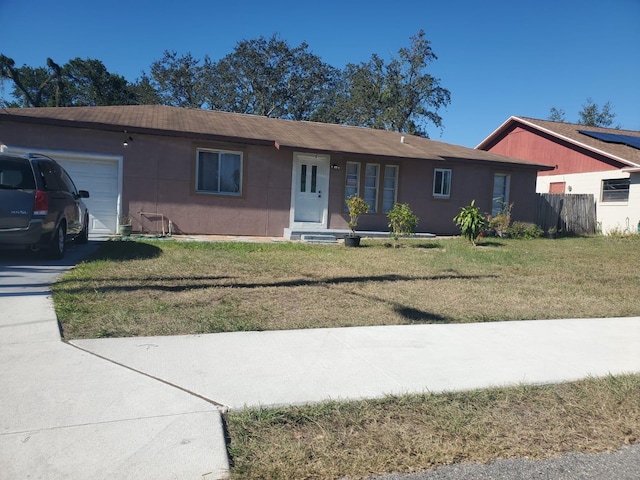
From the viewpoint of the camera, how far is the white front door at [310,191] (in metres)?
15.9

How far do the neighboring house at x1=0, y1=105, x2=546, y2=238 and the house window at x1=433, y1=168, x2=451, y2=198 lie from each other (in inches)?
1.4

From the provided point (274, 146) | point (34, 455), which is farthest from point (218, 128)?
point (34, 455)

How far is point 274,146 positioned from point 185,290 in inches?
333

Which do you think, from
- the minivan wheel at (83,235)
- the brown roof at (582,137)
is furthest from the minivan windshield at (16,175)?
the brown roof at (582,137)

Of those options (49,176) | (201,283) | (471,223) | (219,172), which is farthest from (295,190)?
(201,283)

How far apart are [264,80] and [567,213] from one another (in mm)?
26291

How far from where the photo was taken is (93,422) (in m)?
3.53

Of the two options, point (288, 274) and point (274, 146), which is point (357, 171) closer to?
point (274, 146)

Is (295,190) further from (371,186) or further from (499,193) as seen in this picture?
(499,193)

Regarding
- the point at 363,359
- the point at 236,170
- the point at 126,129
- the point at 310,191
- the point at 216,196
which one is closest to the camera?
the point at 363,359

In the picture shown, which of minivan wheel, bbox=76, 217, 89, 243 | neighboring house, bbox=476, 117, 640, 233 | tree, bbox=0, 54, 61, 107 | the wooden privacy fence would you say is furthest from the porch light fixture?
tree, bbox=0, 54, 61, 107

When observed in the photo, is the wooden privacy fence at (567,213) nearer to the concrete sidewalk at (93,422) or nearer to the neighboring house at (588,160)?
the neighboring house at (588,160)

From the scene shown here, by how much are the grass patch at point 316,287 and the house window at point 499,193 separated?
213 inches

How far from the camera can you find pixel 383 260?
11734 millimetres
